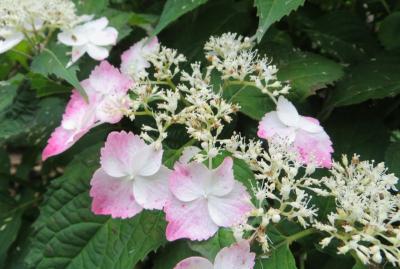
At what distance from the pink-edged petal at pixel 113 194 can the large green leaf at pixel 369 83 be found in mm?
387

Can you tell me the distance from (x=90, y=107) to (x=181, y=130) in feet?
0.48

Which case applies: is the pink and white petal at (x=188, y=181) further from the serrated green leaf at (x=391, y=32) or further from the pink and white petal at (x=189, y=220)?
the serrated green leaf at (x=391, y=32)

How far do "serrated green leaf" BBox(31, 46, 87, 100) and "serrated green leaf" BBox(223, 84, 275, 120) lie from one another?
0.24 meters

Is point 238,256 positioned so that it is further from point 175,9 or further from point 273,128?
point 175,9

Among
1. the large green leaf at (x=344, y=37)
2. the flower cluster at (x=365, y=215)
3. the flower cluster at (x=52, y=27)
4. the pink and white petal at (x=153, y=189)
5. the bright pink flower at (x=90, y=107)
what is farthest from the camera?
the large green leaf at (x=344, y=37)

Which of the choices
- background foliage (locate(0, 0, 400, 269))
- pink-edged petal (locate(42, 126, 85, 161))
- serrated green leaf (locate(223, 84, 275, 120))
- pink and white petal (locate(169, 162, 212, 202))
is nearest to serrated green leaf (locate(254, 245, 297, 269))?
background foliage (locate(0, 0, 400, 269))

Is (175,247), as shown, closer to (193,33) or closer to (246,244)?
(246,244)

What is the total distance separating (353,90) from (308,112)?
9cm

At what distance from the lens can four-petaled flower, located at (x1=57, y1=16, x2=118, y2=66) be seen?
103 cm

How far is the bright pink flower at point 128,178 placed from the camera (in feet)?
2.44

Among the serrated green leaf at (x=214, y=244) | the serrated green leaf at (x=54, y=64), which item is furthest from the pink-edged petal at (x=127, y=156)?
the serrated green leaf at (x=54, y=64)

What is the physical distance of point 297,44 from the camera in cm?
123

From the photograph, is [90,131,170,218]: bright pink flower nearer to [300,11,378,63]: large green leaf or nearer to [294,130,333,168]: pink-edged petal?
[294,130,333,168]: pink-edged petal

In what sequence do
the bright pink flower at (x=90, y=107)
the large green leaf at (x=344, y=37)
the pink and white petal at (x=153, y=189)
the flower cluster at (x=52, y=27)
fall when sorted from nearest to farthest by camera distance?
the pink and white petal at (x=153, y=189) → the bright pink flower at (x=90, y=107) → the flower cluster at (x=52, y=27) → the large green leaf at (x=344, y=37)
